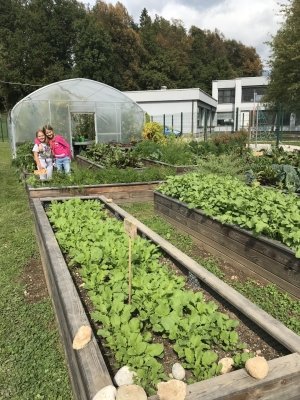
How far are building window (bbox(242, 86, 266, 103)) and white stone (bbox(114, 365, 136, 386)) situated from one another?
47535 mm

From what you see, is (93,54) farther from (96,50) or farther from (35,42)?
(35,42)

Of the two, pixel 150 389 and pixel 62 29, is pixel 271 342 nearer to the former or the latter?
pixel 150 389

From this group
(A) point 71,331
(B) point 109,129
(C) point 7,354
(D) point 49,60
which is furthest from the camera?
(D) point 49,60

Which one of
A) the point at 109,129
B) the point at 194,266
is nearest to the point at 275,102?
the point at 109,129

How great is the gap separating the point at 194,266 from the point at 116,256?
2.37 feet

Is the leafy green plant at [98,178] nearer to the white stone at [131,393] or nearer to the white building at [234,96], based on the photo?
the white stone at [131,393]

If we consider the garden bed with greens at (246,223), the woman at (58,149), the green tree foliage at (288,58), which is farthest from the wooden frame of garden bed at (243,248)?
the green tree foliage at (288,58)

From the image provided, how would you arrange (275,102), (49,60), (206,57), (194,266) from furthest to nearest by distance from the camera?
1. (206,57)
2. (49,60)
3. (275,102)
4. (194,266)

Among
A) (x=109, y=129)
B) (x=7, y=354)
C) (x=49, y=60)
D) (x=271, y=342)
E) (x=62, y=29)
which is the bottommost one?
(x=7, y=354)

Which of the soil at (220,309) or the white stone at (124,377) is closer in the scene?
the white stone at (124,377)

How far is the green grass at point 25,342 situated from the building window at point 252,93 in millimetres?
45636

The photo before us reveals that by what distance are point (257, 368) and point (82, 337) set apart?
3.12 feet

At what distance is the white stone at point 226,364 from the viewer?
202cm

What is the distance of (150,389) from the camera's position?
1833 mm
